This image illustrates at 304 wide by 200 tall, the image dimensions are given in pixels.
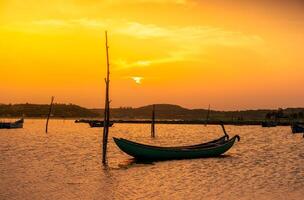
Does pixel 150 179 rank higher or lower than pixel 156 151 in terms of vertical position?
lower

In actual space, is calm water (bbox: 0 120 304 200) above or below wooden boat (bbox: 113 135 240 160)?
below

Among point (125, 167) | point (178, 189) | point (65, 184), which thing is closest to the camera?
point (178, 189)

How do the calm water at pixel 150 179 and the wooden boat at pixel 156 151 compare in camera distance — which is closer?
the calm water at pixel 150 179

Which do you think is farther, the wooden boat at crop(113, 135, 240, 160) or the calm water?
the wooden boat at crop(113, 135, 240, 160)

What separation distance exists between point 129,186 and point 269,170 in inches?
565

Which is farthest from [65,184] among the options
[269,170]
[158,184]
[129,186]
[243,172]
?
[269,170]

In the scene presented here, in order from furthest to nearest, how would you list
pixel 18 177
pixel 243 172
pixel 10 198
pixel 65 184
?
pixel 243 172 → pixel 18 177 → pixel 65 184 → pixel 10 198

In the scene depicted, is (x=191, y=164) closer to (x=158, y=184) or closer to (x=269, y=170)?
(x=269, y=170)

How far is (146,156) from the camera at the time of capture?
140 feet

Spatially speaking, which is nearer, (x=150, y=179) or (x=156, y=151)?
(x=150, y=179)

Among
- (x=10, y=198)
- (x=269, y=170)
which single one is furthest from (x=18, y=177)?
(x=269, y=170)

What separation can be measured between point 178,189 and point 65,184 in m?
7.36

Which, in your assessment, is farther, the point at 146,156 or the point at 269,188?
the point at 146,156

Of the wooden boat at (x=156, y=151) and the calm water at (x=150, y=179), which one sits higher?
the wooden boat at (x=156, y=151)
